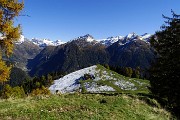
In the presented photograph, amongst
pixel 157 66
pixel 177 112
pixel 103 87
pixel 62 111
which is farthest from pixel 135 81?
pixel 62 111

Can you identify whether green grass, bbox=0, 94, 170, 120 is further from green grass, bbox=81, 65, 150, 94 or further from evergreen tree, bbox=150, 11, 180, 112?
green grass, bbox=81, 65, 150, 94

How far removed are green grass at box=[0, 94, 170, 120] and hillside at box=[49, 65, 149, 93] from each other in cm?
8017

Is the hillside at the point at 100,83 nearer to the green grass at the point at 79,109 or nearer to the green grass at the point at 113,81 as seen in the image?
the green grass at the point at 113,81

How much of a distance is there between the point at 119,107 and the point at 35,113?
6403 mm

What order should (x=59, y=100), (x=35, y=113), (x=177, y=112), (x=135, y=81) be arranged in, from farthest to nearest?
(x=135, y=81) → (x=177, y=112) → (x=59, y=100) → (x=35, y=113)

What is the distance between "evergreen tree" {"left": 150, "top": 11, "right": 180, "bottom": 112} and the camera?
30.8 meters

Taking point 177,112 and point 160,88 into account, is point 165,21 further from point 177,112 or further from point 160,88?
point 177,112

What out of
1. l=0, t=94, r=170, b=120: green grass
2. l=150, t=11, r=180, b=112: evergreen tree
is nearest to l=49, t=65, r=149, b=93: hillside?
l=150, t=11, r=180, b=112: evergreen tree

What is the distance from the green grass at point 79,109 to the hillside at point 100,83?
80.2m

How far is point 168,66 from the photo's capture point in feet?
104

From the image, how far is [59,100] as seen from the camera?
835 inches

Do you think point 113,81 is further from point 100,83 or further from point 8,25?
point 8,25

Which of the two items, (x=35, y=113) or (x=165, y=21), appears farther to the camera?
(x=165, y=21)

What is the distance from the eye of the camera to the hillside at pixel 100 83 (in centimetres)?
10969
